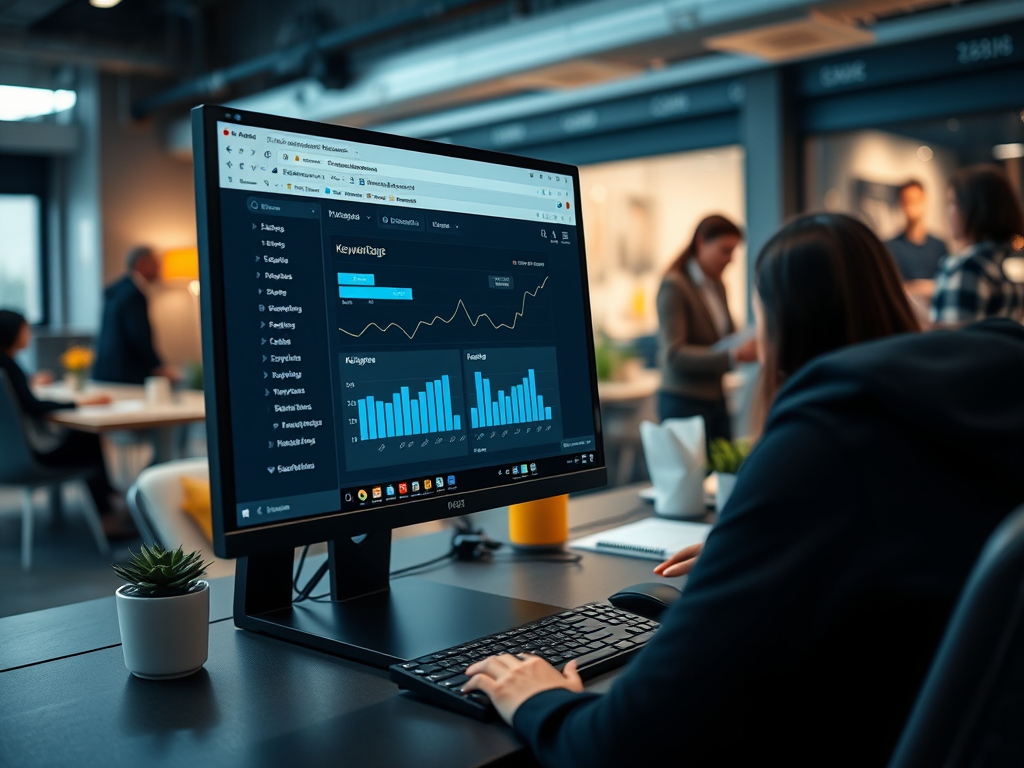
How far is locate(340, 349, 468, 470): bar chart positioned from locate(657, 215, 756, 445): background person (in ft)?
9.27

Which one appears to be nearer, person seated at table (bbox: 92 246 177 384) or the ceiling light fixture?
person seated at table (bbox: 92 246 177 384)

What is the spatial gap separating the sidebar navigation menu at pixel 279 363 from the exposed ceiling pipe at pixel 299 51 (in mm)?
5553

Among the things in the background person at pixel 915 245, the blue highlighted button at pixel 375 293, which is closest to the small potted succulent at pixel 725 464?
the blue highlighted button at pixel 375 293

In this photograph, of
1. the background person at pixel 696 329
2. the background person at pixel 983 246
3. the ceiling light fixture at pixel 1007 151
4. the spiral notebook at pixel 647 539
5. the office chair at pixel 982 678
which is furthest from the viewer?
the ceiling light fixture at pixel 1007 151

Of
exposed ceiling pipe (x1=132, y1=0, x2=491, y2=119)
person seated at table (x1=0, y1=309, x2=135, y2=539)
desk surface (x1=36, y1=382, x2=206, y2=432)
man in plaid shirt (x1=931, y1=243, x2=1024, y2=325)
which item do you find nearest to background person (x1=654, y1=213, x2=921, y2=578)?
man in plaid shirt (x1=931, y1=243, x2=1024, y2=325)

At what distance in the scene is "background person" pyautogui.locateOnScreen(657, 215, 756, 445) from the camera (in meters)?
3.93

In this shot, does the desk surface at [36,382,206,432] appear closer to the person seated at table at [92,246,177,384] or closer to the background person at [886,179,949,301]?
the person seated at table at [92,246,177,384]

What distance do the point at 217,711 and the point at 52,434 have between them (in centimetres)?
451

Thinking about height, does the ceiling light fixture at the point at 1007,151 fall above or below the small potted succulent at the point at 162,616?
above

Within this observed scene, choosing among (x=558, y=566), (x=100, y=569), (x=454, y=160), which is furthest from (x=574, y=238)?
(x=100, y=569)

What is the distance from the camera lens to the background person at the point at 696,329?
393 cm

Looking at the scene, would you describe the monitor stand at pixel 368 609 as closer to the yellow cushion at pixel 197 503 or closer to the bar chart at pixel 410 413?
the bar chart at pixel 410 413

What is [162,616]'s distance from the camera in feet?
3.23

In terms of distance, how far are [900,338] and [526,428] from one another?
581mm
